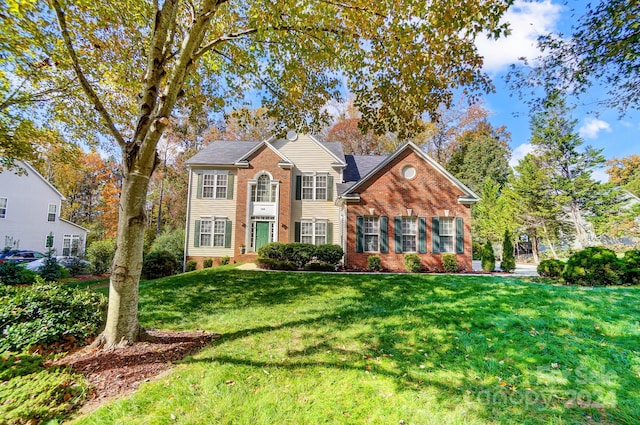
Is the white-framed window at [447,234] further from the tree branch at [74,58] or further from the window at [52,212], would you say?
the window at [52,212]

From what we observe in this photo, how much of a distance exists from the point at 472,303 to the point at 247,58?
7.96 meters

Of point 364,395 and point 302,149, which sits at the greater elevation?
point 302,149

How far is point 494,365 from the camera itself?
12.9 ft

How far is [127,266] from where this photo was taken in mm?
4395

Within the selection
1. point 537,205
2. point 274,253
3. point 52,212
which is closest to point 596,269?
point 274,253

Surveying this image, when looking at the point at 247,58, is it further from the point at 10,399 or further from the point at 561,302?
the point at 561,302

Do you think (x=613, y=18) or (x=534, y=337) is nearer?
(x=534, y=337)

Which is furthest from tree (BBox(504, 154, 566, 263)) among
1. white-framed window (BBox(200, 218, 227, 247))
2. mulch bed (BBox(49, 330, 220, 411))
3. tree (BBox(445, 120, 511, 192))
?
mulch bed (BBox(49, 330, 220, 411))

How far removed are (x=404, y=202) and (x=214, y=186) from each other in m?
11.4

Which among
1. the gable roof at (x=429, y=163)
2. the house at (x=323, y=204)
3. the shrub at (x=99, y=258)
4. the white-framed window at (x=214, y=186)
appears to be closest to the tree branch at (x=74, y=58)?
the house at (x=323, y=204)

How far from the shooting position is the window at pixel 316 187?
703 inches

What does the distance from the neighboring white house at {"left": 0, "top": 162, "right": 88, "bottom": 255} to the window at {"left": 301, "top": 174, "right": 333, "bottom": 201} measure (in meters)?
17.1

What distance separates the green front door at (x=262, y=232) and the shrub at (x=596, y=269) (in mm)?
13827

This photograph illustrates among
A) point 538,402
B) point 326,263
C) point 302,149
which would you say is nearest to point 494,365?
point 538,402
